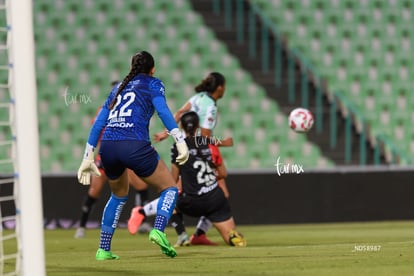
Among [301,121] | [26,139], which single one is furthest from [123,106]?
[301,121]

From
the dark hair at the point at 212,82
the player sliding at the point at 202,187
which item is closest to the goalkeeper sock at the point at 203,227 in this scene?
the player sliding at the point at 202,187

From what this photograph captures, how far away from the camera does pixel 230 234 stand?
10.8 metres

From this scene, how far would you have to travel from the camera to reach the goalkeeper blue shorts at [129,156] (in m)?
8.34

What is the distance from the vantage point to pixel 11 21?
6070 mm

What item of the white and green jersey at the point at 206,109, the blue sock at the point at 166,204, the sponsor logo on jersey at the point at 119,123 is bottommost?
the blue sock at the point at 166,204

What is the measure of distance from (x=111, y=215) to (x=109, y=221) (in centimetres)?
5

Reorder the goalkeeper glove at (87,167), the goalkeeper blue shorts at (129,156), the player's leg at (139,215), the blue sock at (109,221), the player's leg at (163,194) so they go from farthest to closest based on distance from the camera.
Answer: the player's leg at (139,215) → the blue sock at (109,221) → the player's leg at (163,194) → the goalkeeper blue shorts at (129,156) → the goalkeeper glove at (87,167)

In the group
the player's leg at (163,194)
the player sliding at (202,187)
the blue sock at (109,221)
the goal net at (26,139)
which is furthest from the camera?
the player sliding at (202,187)

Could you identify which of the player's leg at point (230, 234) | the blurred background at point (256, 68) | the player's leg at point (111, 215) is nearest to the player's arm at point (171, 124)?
the player's leg at point (111, 215)

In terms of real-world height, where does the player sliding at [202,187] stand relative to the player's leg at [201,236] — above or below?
above

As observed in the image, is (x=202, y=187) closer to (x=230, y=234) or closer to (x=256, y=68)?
(x=230, y=234)

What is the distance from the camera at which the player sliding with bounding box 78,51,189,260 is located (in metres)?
8.30

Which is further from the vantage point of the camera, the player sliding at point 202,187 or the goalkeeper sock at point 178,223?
the goalkeeper sock at point 178,223

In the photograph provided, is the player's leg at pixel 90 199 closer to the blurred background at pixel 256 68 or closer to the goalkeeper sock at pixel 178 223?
the goalkeeper sock at pixel 178 223
